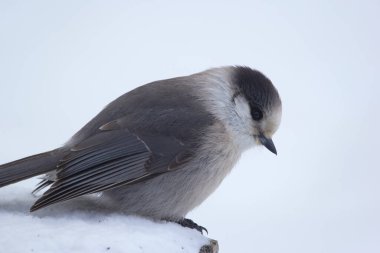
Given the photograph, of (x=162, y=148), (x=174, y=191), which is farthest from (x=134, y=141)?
(x=174, y=191)

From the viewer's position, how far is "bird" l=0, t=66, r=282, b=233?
324 cm

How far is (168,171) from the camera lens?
3436 millimetres

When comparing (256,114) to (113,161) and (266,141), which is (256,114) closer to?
(266,141)

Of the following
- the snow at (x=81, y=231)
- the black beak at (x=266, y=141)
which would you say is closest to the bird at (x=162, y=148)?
the black beak at (x=266, y=141)

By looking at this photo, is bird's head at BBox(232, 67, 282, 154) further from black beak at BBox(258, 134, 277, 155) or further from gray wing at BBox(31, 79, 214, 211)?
gray wing at BBox(31, 79, 214, 211)

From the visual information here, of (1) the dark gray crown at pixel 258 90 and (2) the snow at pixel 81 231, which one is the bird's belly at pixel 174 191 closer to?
(2) the snow at pixel 81 231

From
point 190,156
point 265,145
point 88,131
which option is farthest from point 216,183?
point 88,131

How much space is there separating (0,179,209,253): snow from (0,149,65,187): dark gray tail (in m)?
0.16

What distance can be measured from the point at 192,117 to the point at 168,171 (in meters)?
0.44

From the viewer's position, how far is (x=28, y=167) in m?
3.25

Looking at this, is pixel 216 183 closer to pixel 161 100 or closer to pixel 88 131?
pixel 161 100

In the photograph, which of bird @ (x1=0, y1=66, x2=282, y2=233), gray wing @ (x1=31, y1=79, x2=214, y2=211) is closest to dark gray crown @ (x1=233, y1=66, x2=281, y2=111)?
bird @ (x1=0, y1=66, x2=282, y2=233)

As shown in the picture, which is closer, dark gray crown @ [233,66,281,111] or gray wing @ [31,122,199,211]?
gray wing @ [31,122,199,211]

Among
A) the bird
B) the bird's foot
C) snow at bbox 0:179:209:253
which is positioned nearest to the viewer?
snow at bbox 0:179:209:253
